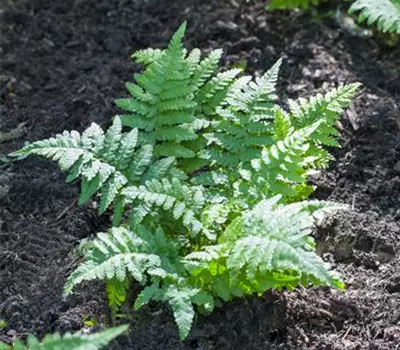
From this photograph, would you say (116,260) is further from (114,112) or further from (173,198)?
(114,112)

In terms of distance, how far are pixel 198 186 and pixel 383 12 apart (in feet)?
4.93

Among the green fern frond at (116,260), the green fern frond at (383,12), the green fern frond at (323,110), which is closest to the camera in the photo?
the green fern frond at (116,260)

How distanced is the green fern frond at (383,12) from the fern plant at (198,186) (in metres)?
0.75

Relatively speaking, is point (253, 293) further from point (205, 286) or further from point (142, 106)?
point (142, 106)

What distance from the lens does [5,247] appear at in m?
3.75

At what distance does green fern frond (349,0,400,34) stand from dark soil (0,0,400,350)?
0.34 m

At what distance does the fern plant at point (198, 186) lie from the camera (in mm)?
3148

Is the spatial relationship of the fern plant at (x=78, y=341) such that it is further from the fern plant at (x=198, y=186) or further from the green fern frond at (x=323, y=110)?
the green fern frond at (x=323, y=110)

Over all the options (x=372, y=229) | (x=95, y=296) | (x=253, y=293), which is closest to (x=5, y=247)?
(x=95, y=296)

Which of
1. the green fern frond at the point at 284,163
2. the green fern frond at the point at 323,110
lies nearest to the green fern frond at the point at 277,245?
the green fern frond at the point at 284,163

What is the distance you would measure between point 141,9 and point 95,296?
2137 mm

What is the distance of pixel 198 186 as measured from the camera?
3543mm

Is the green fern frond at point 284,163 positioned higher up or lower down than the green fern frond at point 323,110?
lower down

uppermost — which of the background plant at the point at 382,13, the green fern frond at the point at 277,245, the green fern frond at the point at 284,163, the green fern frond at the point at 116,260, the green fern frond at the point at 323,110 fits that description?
the background plant at the point at 382,13
